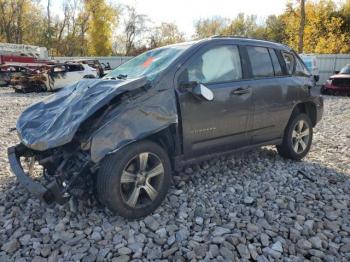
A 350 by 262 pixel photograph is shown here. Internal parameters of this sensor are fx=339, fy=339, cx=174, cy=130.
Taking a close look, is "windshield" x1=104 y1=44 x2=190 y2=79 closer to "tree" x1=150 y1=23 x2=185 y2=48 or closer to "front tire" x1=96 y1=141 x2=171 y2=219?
"front tire" x1=96 y1=141 x2=171 y2=219

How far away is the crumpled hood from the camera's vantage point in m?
3.09

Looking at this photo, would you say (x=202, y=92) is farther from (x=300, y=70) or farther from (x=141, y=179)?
(x=300, y=70)

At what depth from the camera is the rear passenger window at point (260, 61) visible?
4461 millimetres

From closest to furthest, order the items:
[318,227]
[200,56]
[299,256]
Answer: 1. [299,256]
2. [318,227]
3. [200,56]

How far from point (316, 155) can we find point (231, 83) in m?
2.48

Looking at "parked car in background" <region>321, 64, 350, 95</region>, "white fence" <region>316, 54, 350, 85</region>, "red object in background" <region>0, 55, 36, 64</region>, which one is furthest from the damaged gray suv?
"white fence" <region>316, 54, 350, 85</region>

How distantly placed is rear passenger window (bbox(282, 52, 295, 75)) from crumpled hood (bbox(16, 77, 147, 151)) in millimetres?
2583

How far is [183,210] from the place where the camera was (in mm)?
3547

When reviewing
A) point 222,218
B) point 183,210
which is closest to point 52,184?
point 183,210

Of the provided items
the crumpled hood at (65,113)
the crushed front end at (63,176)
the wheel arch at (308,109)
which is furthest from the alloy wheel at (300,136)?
the crushed front end at (63,176)

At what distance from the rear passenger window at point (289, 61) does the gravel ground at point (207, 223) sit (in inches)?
59.2

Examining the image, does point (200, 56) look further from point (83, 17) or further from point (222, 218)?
point (83, 17)

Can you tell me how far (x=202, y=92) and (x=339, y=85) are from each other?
14.2 m

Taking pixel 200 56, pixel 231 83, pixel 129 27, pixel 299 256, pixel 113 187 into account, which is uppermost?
pixel 129 27
